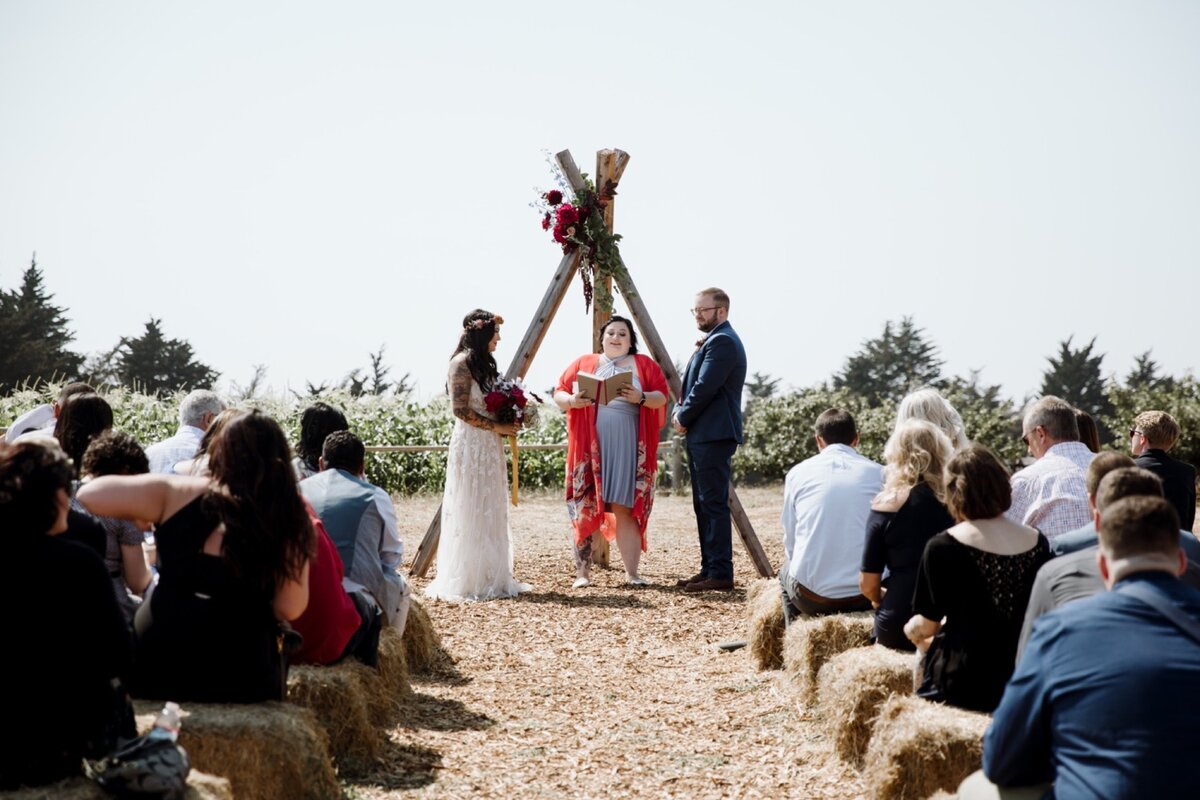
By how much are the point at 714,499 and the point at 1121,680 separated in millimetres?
6561

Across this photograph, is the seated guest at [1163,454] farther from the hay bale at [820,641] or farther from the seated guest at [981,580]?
the seated guest at [981,580]

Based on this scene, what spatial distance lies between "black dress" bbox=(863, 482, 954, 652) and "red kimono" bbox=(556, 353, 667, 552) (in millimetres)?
4426

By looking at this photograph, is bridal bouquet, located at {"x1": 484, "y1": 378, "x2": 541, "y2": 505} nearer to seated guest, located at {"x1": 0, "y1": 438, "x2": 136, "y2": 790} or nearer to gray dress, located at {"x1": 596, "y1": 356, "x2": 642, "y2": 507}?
gray dress, located at {"x1": 596, "y1": 356, "x2": 642, "y2": 507}

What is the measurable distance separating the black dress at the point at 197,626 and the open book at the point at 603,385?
5.46 m

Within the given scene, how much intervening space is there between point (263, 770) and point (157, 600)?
697 mm

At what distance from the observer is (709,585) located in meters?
9.29

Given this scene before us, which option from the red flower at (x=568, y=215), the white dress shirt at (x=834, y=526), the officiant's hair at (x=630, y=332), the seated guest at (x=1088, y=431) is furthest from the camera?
the red flower at (x=568, y=215)

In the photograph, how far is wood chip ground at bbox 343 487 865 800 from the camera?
4.75 m

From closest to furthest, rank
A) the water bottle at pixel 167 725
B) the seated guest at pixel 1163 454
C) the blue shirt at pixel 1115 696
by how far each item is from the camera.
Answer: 1. the blue shirt at pixel 1115 696
2. the water bottle at pixel 167 725
3. the seated guest at pixel 1163 454

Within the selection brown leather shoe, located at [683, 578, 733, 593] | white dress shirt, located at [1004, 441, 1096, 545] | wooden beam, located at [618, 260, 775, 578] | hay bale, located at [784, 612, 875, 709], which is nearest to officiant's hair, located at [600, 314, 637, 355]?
wooden beam, located at [618, 260, 775, 578]

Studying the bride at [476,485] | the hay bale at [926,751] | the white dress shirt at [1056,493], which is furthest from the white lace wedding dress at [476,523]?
the hay bale at [926,751]

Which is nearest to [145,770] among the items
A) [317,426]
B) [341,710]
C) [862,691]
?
[341,710]

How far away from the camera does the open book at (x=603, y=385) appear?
930cm

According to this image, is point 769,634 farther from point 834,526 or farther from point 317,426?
point 317,426
